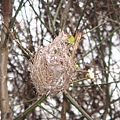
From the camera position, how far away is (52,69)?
Result: 105 cm

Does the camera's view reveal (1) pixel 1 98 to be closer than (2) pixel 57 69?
No

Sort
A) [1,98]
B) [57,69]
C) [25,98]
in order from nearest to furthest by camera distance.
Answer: [57,69], [1,98], [25,98]

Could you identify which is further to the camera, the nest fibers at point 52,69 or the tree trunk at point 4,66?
the tree trunk at point 4,66

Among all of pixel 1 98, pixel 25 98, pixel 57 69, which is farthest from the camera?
pixel 25 98

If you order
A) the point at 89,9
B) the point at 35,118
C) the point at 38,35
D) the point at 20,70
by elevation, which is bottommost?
the point at 35,118

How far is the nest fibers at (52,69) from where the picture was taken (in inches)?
41.3

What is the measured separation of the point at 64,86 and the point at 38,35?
4.24 feet

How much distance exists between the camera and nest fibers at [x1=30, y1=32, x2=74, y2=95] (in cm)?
105

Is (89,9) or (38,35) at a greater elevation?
(89,9)

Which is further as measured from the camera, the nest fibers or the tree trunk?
the tree trunk

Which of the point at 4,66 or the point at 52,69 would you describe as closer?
the point at 52,69

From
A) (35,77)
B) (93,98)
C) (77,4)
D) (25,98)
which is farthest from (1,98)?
(93,98)

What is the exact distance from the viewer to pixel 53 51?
107 cm

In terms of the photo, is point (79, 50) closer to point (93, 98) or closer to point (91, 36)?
point (91, 36)
